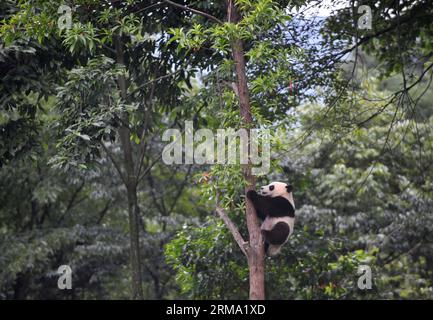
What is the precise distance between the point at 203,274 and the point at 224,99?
3605 millimetres

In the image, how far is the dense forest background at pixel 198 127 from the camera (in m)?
7.32

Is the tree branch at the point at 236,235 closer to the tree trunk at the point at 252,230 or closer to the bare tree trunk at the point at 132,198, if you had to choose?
the tree trunk at the point at 252,230

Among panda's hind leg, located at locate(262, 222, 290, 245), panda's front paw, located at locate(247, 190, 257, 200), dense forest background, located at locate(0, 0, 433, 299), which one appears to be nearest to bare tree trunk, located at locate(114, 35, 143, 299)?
dense forest background, located at locate(0, 0, 433, 299)

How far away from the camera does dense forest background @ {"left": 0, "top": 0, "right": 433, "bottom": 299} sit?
732 cm

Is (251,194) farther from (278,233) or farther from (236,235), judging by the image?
(278,233)

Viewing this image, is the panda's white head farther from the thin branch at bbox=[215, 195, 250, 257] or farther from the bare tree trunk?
the bare tree trunk

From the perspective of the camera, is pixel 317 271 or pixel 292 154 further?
pixel 292 154

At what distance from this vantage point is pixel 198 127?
9.86 m

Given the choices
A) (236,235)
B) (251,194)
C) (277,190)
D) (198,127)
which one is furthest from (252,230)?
(198,127)

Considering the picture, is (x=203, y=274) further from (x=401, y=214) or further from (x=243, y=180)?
(x=401, y=214)

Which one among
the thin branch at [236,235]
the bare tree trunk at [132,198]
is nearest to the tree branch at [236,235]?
the thin branch at [236,235]

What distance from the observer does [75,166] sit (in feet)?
22.6
